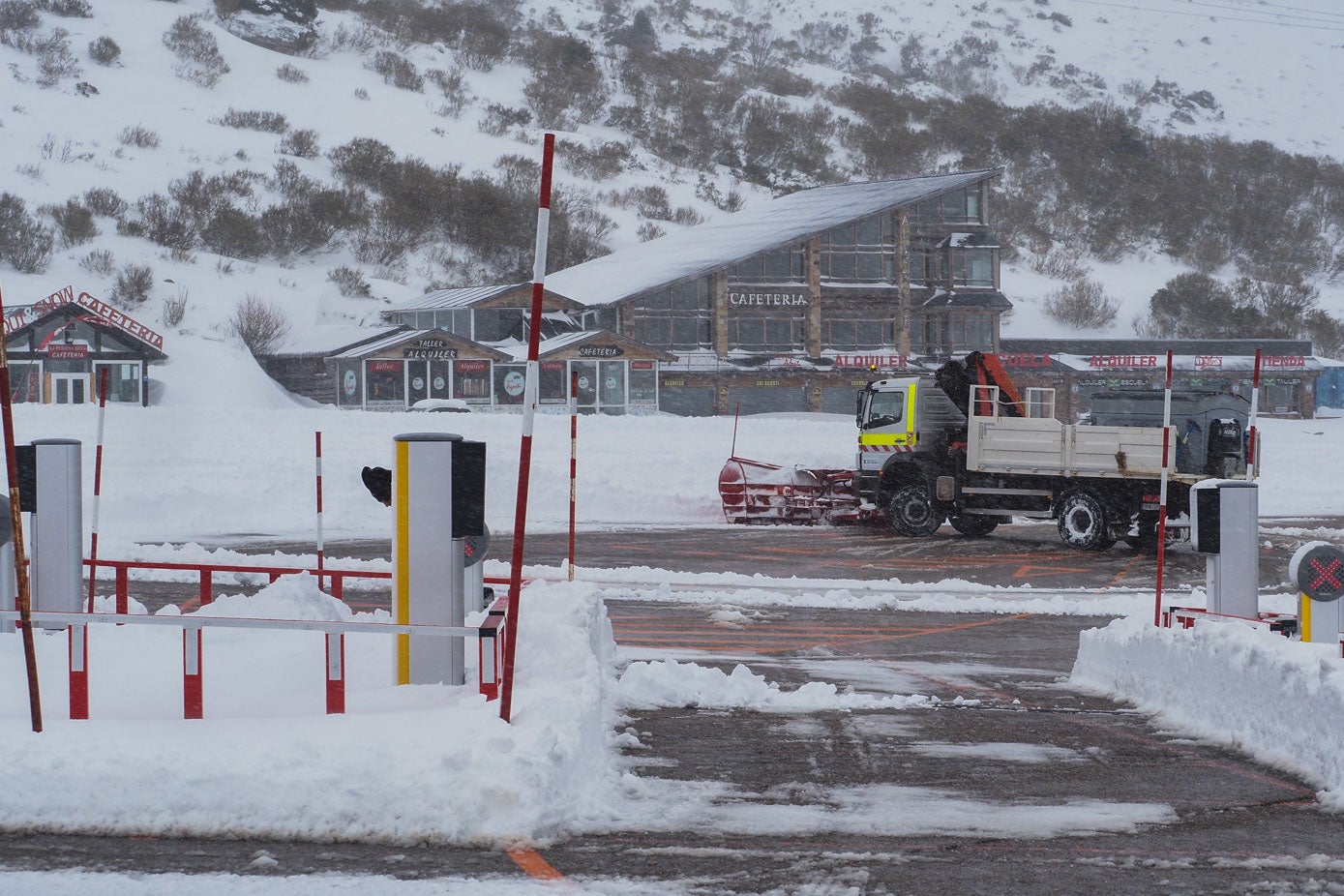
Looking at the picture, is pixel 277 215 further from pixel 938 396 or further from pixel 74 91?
pixel 938 396

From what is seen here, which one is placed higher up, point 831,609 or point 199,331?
point 199,331

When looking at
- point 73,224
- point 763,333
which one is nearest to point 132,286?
point 73,224

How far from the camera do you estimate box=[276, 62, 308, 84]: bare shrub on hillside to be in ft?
309

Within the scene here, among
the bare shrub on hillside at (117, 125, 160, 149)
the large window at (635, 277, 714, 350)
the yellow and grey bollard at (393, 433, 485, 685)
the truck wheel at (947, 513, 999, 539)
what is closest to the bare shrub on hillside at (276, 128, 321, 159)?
the bare shrub on hillside at (117, 125, 160, 149)

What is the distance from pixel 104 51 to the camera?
287ft

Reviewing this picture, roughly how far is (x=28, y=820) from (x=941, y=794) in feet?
12.8

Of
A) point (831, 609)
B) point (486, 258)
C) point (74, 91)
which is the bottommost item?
point (831, 609)

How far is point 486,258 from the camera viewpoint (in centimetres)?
7700

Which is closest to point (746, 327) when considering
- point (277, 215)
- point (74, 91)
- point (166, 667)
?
point (277, 215)

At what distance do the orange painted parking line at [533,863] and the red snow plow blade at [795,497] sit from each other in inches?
767

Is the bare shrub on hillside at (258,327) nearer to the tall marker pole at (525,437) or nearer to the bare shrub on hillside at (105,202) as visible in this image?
the bare shrub on hillside at (105,202)

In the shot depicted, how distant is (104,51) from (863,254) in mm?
51228

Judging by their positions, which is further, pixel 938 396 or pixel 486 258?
pixel 486 258

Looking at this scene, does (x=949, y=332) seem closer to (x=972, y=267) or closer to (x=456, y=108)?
(x=972, y=267)
